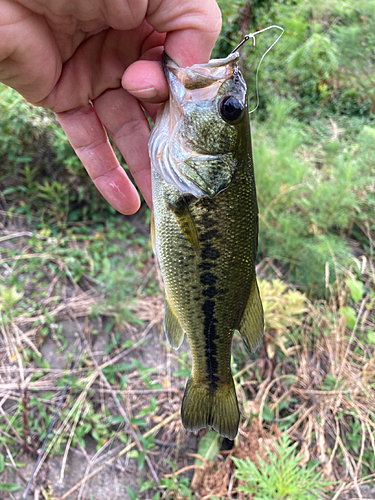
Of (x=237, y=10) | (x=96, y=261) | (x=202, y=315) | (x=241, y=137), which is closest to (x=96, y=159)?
(x=241, y=137)

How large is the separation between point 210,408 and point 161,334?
1.50 meters

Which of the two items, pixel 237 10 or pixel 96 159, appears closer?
pixel 96 159

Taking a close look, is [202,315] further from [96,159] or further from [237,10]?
[237,10]

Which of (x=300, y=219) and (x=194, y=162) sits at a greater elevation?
(x=194, y=162)

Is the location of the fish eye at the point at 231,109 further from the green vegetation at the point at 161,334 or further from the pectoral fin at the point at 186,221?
the green vegetation at the point at 161,334

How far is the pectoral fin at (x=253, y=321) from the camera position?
1.57 meters

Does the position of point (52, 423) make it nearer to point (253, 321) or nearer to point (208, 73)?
point (253, 321)

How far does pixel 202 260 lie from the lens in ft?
4.77

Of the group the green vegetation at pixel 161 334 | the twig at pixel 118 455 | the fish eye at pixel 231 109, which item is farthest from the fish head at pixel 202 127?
the twig at pixel 118 455

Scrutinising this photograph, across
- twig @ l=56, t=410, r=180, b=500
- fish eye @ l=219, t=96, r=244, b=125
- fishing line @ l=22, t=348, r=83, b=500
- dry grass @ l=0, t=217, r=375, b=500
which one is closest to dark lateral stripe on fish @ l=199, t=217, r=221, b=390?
fish eye @ l=219, t=96, r=244, b=125

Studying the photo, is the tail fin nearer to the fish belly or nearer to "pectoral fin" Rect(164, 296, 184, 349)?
the fish belly

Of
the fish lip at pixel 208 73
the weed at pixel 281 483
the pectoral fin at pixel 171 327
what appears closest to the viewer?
the fish lip at pixel 208 73

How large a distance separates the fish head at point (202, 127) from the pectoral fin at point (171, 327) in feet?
2.12

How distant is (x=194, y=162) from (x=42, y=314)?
7.63ft
